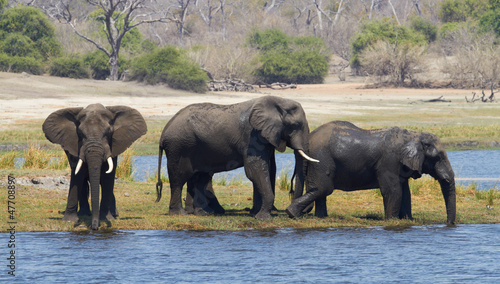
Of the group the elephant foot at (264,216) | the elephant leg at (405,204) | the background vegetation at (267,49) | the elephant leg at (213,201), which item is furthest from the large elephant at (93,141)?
the background vegetation at (267,49)

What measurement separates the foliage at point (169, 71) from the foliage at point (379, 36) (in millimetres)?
18588

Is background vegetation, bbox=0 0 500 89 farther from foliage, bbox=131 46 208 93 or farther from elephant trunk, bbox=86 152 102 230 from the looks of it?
elephant trunk, bbox=86 152 102 230

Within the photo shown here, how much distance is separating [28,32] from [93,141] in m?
48.3

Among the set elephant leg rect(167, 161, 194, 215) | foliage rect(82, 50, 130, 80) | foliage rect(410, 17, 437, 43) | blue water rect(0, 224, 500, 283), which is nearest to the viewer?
blue water rect(0, 224, 500, 283)

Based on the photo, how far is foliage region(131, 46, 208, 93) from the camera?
1932 inches

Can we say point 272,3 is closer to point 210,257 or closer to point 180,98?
point 180,98

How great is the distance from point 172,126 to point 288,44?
2277 inches

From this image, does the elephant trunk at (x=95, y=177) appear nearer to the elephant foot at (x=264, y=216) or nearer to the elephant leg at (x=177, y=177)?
the elephant leg at (x=177, y=177)

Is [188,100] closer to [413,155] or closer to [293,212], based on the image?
[293,212]

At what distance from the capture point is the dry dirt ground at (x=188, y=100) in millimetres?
36625

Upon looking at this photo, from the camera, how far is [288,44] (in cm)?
7094

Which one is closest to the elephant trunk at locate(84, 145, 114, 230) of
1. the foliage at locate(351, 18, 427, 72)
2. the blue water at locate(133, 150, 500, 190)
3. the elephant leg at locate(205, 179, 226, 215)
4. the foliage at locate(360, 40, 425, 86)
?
the elephant leg at locate(205, 179, 226, 215)

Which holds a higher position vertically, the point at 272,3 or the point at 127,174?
the point at 272,3

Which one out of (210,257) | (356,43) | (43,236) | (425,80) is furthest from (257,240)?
(356,43)
